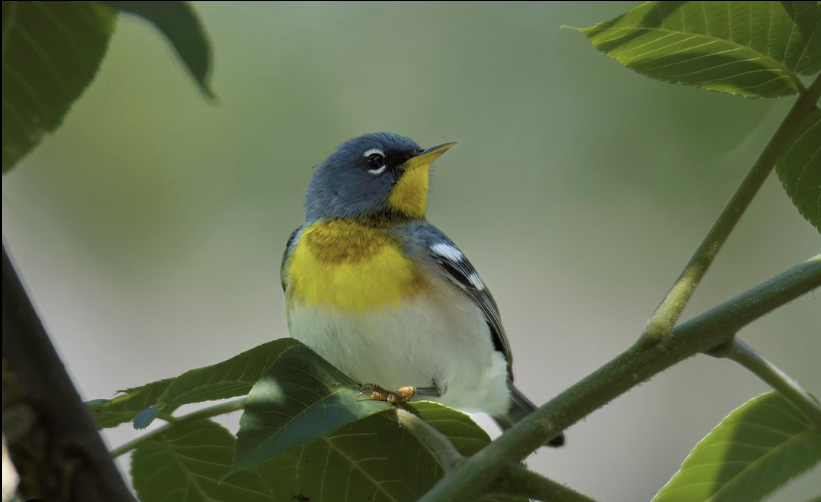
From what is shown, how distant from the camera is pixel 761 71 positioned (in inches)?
70.3

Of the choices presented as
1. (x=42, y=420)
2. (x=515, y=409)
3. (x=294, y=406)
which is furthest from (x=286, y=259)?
(x=42, y=420)

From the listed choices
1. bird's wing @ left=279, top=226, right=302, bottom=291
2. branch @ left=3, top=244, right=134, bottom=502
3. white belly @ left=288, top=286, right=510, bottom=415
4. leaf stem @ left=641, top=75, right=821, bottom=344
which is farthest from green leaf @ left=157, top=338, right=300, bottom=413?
bird's wing @ left=279, top=226, right=302, bottom=291

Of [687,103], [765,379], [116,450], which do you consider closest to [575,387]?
[765,379]

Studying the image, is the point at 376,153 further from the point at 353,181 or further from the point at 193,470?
the point at 193,470

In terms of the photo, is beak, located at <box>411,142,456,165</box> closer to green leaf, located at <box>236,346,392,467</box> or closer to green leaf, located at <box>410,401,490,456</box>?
green leaf, located at <box>410,401,490,456</box>

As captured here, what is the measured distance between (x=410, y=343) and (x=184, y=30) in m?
2.31

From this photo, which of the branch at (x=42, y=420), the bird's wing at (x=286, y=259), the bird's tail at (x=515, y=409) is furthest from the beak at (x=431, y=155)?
the branch at (x=42, y=420)

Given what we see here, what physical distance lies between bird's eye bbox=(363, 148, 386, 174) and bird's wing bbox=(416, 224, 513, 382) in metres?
0.57

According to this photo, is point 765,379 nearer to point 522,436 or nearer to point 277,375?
point 522,436

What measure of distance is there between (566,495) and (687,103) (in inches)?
214

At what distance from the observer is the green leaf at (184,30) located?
3.26 ft

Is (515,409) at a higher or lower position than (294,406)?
lower

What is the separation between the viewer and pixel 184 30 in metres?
1.00

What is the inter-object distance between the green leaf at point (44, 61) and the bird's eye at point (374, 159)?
3.23 metres
